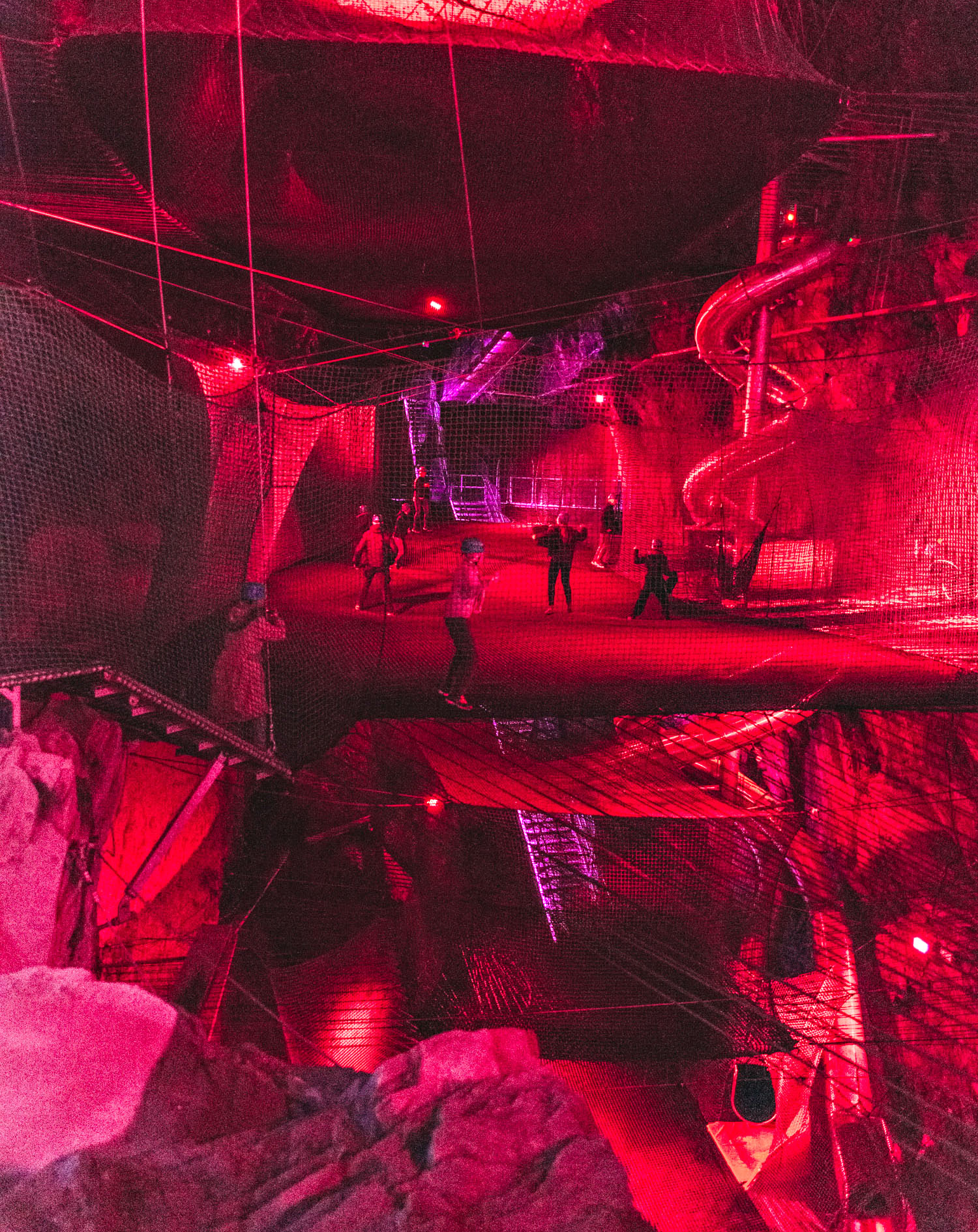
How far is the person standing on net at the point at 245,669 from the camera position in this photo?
4348mm

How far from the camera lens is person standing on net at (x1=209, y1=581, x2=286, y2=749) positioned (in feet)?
14.3

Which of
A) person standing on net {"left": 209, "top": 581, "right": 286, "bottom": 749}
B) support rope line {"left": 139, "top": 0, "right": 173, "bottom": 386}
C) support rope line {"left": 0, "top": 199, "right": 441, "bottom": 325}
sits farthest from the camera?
support rope line {"left": 0, "top": 199, "right": 441, "bottom": 325}

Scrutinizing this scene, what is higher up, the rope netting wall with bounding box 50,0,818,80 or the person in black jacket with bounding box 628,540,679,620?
the rope netting wall with bounding box 50,0,818,80

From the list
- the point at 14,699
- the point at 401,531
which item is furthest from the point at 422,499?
the point at 14,699

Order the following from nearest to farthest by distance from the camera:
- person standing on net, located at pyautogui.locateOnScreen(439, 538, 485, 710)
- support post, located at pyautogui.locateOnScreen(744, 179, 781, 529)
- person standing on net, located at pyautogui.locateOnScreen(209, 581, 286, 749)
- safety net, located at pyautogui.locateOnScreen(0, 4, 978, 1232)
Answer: person standing on net, located at pyautogui.locateOnScreen(209, 581, 286, 749) → safety net, located at pyautogui.locateOnScreen(0, 4, 978, 1232) → person standing on net, located at pyautogui.locateOnScreen(439, 538, 485, 710) → support post, located at pyautogui.locateOnScreen(744, 179, 781, 529)

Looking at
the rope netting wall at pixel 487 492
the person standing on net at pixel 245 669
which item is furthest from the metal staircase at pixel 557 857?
the person standing on net at pixel 245 669

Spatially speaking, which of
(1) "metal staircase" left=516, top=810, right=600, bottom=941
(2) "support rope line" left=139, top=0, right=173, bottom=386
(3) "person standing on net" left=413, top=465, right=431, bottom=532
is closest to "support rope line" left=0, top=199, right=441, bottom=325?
(2) "support rope line" left=139, top=0, right=173, bottom=386

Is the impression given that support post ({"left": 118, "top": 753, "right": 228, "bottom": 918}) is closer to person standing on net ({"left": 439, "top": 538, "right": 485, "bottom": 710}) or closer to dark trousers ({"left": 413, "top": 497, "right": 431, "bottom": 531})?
person standing on net ({"left": 439, "top": 538, "right": 485, "bottom": 710})

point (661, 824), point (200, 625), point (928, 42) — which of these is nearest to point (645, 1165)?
point (661, 824)

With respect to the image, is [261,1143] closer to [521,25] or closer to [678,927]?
[678,927]

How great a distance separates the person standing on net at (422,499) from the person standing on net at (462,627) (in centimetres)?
221

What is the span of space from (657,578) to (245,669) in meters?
3.54

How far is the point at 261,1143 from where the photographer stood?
3.19m

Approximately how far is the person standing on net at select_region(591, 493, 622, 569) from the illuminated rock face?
16.0ft
